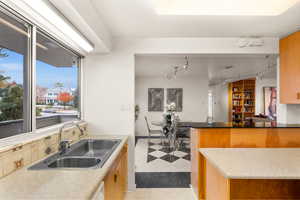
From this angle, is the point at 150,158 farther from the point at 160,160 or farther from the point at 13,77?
the point at 13,77

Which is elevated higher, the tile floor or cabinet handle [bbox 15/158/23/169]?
cabinet handle [bbox 15/158/23/169]

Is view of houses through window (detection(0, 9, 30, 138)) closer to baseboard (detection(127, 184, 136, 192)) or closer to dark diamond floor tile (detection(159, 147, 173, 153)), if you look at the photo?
baseboard (detection(127, 184, 136, 192))

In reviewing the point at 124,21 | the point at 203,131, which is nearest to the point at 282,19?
the point at 203,131

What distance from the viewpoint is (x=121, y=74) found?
2561mm

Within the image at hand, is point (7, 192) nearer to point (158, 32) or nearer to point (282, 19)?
point (158, 32)

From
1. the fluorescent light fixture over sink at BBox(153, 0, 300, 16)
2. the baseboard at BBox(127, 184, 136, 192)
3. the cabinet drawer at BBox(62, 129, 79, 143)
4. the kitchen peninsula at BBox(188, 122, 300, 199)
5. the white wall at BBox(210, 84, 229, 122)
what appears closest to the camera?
the fluorescent light fixture over sink at BBox(153, 0, 300, 16)

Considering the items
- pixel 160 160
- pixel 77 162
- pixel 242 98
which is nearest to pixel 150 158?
pixel 160 160

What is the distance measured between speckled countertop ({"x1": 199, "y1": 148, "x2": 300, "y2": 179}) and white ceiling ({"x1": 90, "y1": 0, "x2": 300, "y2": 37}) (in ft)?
5.27

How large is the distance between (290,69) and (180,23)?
186 cm

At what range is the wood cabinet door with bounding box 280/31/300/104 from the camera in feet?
7.64

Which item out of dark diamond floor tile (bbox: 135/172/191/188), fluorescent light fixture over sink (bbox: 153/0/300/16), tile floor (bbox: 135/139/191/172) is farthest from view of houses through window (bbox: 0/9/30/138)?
tile floor (bbox: 135/139/191/172)

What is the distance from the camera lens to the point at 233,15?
1.91 meters

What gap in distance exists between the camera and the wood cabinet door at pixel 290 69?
2.33 metres

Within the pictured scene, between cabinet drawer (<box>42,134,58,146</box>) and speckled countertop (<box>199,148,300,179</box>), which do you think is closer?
speckled countertop (<box>199,148,300,179</box>)
